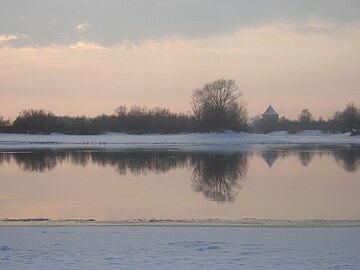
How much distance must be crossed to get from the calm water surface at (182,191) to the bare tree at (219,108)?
171 ft

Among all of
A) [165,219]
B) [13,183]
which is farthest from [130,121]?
[165,219]

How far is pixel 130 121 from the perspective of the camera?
106 metres

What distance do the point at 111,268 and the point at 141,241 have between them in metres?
1.93

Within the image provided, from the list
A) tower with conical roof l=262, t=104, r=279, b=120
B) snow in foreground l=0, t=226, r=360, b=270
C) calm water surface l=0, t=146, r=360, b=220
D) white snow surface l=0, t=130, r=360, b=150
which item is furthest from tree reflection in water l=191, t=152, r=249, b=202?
tower with conical roof l=262, t=104, r=279, b=120

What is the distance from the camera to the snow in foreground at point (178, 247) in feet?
22.8

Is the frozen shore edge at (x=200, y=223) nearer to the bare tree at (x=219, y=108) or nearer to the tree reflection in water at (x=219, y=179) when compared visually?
the tree reflection in water at (x=219, y=179)

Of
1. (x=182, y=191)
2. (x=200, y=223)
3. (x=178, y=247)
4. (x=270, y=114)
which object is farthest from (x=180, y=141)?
(x=270, y=114)

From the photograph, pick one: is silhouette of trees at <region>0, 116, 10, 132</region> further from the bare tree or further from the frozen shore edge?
the frozen shore edge

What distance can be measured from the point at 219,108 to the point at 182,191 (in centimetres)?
6428

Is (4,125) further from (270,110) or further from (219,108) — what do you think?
(270,110)

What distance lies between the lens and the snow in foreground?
22.8 ft

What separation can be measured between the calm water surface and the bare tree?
52246 millimetres

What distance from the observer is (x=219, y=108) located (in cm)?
7994

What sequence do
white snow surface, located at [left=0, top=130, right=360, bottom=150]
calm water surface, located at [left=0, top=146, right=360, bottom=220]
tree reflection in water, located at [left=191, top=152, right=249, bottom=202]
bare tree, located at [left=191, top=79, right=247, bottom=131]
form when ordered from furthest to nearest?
bare tree, located at [left=191, top=79, right=247, bottom=131], white snow surface, located at [left=0, top=130, right=360, bottom=150], tree reflection in water, located at [left=191, top=152, right=249, bottom=202], calm water surface, located at [left=0, top=146, right=360, bottom=220]
